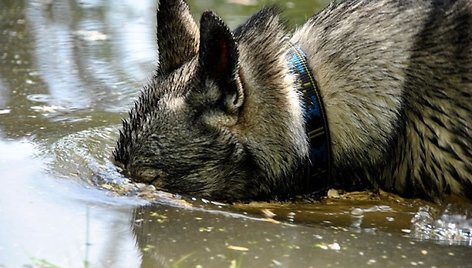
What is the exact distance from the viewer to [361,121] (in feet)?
14.5

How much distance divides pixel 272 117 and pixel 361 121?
1.56 ft

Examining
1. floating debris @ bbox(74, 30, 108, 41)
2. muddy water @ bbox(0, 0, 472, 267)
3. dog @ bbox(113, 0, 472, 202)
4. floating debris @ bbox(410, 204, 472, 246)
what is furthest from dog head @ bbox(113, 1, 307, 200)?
floating debris @ bbox(74, 30, 108, 41)

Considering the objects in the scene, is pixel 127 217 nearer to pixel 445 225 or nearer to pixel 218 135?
pixel 218 135

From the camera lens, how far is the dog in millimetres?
4367

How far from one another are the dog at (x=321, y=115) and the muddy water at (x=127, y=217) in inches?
6.1

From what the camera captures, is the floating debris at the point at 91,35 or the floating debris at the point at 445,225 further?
the floating debris at the point at 91,35

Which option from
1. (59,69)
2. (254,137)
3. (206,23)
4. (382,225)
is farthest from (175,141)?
(59,69)

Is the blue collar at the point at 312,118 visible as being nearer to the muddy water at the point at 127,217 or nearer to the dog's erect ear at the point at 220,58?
the muddy water at the point at 127,217

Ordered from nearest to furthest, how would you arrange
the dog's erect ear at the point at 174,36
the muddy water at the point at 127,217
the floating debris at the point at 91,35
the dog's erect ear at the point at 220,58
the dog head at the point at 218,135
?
the muddy water at the point at 127,217 → the dog's erect ear at the point at 220,58 → the dog head at the point at 218,135 → the dog's erect ear at the point at 174,36 → the floating debris at the point at 91,35

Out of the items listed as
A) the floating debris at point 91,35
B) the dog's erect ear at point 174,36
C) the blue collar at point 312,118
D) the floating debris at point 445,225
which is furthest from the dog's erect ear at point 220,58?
the floating debris at point 91,35

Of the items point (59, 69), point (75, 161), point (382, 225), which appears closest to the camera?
point (382, 225)

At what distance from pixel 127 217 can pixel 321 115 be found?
1.15 meters

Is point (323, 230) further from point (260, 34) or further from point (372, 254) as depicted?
point (260, 34)

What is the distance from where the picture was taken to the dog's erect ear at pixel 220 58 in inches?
156
